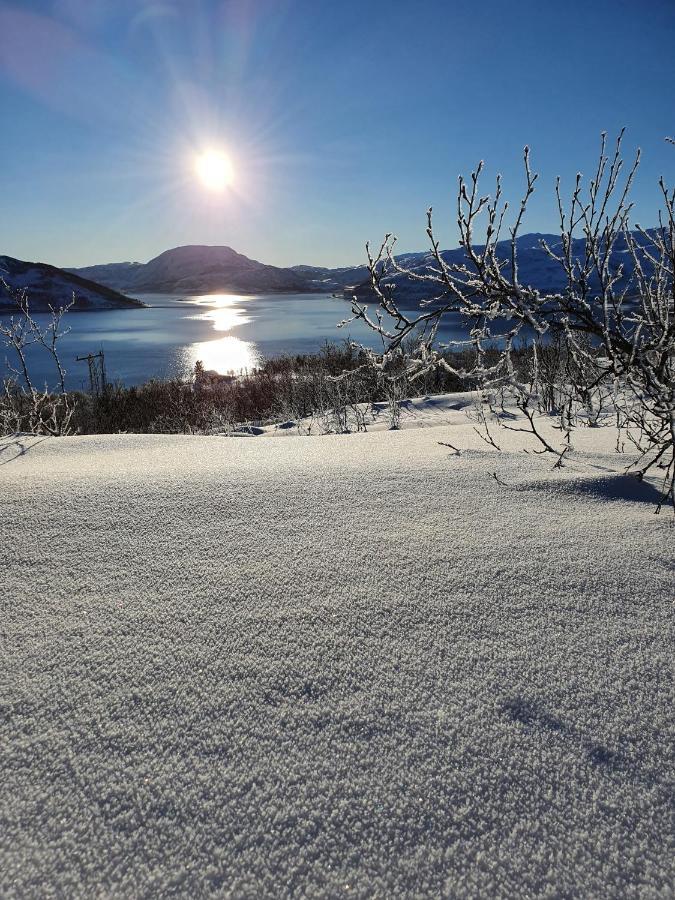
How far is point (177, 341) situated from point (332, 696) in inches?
1554

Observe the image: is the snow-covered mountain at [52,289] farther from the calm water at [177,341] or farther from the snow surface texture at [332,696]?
the snow surface texture at [332,696]

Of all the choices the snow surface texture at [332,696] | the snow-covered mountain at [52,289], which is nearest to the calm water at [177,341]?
the snow-covered mountain at [52,289]

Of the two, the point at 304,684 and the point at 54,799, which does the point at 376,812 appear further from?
the point at 54,799

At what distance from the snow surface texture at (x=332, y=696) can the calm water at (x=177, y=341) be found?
13.8 meters

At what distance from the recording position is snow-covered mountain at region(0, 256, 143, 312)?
52.9 metres

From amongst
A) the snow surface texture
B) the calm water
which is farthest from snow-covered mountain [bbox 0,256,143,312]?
the snow surface texture

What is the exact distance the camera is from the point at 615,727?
2.53ft

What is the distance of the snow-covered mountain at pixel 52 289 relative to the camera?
5288 centimetres

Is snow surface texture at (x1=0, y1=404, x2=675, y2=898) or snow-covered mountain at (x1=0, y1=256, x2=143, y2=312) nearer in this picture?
snow surface texture at (x1=0, y1=404, x2=675, y2=898)

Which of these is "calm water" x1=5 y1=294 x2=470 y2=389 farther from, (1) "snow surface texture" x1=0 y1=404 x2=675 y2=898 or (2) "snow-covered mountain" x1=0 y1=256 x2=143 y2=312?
(1) "snow surface texture" x1=0 y1=404 x2=675 y2=898

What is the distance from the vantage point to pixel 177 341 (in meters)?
37.5

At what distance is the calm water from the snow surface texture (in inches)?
545

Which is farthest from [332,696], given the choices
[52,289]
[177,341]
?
[52,289]

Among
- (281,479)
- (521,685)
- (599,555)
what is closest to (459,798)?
(521,685)
